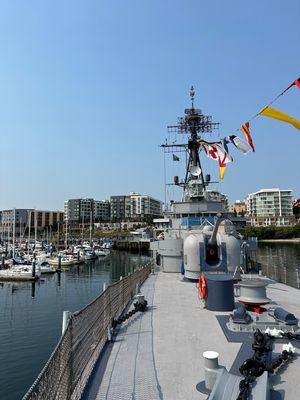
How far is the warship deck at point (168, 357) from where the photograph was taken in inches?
170

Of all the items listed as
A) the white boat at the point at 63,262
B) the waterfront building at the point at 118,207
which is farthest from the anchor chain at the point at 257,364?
the waterfront building at the point at 118,207

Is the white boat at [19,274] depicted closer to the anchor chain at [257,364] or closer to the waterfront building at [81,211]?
the anchor chain at [257,364]

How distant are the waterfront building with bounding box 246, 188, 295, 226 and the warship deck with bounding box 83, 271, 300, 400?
117003mm

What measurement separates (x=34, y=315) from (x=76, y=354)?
1726 centimetres

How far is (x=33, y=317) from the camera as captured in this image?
19328 mm

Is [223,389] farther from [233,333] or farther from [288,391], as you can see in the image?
[233,333]

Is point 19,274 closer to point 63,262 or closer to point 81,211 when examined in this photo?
point 63,262

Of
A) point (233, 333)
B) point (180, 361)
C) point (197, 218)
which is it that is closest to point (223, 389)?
point (180, 361)

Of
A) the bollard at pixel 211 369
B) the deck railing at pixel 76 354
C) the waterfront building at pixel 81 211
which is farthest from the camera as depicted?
the waterfront building at pixel 81 211

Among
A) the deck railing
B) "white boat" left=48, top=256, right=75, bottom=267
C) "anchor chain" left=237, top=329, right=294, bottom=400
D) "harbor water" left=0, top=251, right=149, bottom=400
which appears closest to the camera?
the deck railing

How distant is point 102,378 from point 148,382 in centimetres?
71

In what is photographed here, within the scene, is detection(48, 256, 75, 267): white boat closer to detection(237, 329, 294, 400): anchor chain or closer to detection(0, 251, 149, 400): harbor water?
detection(0, 251, 149, 400): harbor water

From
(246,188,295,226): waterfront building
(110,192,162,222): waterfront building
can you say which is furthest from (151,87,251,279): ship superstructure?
(110,192,162,222): waterfront building

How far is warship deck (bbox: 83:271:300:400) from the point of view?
4.32 m
